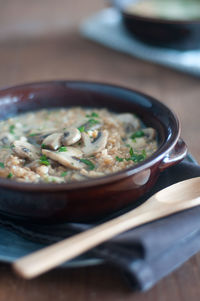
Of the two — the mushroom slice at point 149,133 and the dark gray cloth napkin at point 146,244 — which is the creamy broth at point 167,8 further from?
the dark gray cloth napkin at point 146,244

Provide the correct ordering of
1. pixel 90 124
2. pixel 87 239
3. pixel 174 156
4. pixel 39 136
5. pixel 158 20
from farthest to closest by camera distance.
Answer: pixel 158 20
pixel 90 124
pixel 39 136
pixel 174 156
pixel 87 239

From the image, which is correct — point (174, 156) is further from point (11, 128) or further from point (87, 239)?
point (11, 128)

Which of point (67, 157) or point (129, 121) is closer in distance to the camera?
point (67, 157)

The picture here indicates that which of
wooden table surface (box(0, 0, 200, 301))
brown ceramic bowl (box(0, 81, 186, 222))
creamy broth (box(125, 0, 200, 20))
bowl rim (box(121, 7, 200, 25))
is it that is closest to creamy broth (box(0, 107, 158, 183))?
brown ceramic bowl (box(0, 81, 186, 222))

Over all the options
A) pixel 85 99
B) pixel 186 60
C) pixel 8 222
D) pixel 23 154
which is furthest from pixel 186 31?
pixel 8 222

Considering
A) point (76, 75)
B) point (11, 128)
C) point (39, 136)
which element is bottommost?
point (76, 75)

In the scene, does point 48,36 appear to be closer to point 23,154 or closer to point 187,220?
point 23,154

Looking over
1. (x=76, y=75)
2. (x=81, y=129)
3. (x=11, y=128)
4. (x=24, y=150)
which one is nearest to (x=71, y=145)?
(x=81, y=129)
